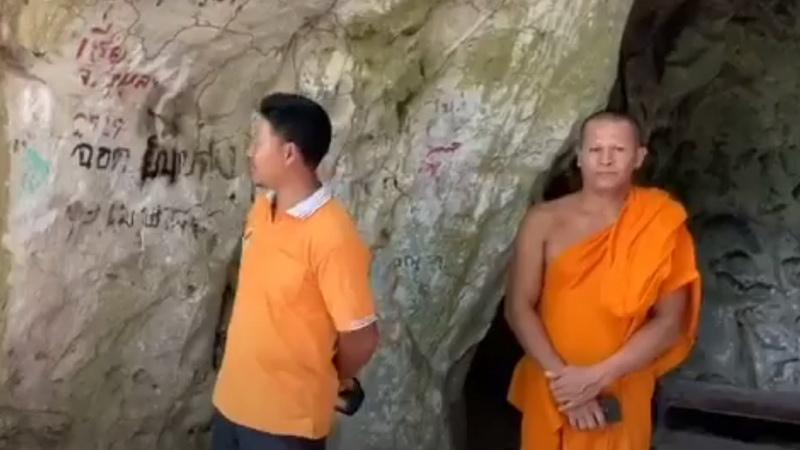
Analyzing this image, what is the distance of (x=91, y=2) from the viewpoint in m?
2.60

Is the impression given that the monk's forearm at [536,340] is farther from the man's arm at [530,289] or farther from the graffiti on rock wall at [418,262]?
the graffiti on rock wall at [418,262]

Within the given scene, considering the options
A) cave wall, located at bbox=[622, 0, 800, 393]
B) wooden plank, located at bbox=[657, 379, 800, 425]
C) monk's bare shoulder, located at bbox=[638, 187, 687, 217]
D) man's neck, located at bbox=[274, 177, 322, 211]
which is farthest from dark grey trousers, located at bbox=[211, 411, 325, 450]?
cave wall, located at bbox=[622, 0, 800, 393]

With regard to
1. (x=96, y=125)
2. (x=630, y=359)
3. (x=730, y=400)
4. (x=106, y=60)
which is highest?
(x=106, y=60)

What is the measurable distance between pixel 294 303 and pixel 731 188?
2.65 meters

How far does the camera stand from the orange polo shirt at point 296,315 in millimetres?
1972

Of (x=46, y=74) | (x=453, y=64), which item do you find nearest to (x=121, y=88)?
(x=46, y=74)

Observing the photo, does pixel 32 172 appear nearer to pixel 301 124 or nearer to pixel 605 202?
pixel 301 124

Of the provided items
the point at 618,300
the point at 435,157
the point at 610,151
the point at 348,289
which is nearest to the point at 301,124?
the point at 348,289

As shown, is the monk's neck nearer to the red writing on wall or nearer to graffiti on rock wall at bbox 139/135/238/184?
the red writing on wall

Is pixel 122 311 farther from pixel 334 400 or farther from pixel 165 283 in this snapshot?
pixel 334 400

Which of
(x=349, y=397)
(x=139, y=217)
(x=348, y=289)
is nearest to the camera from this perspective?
(x=348, y=289)

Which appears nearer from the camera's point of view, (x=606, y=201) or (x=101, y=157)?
(x=606, y=201)

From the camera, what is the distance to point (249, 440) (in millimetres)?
2062

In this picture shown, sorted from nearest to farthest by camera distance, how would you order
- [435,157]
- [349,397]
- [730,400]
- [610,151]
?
[349,397]
[610,151]
[435,157]
[730,400]
